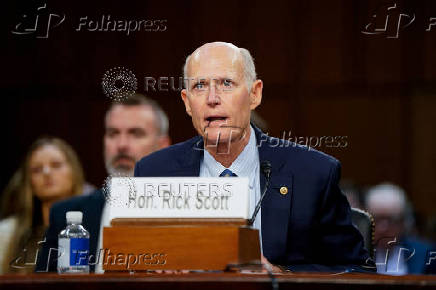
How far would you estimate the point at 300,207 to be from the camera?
3.21 m

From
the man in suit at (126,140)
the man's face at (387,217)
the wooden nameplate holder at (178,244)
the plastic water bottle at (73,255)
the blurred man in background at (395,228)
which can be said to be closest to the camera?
the wooden nameplate holder at (178,244)

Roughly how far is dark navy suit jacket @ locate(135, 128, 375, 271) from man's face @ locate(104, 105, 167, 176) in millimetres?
769

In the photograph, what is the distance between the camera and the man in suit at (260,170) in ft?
10.3

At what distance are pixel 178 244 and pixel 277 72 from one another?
16.8 feet

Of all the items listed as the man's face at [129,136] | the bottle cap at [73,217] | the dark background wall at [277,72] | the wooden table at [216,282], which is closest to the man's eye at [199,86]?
the bottle cap at [73,217]

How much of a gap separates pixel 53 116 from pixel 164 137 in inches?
133

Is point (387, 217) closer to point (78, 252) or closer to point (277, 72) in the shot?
point (277, 72)

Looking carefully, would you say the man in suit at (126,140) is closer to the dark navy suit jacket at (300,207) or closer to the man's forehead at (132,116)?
the man's forehead at (132,116)

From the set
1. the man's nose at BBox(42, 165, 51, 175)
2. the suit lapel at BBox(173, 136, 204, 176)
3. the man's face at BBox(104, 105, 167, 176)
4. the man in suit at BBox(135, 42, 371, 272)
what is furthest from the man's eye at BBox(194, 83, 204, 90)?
the man's nose at BBox(42, 165, 51, 175)

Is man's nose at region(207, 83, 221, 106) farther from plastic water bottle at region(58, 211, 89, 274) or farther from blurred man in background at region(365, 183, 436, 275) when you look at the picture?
blurred man in background at region(365, 183, 436, 275)

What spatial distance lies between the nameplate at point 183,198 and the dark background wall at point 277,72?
14.9ft

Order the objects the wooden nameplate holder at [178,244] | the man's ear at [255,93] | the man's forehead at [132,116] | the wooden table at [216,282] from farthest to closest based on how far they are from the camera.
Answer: the man's forehead at [132,116] < the man's ear at [255,93] < the wooden nameplate holder at [178,244] < the wooden table at [216,282]

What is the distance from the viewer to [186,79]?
3.29 metres

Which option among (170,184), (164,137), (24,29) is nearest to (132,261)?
(170,184)
